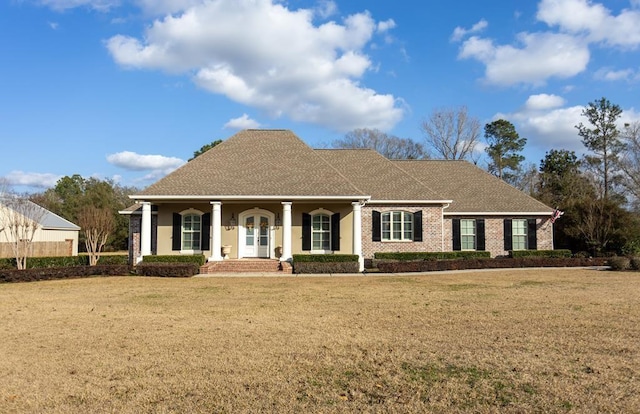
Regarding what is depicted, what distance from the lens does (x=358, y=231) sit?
21438 mm

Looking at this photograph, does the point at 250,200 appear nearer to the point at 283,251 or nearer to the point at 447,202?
the point at 283,251

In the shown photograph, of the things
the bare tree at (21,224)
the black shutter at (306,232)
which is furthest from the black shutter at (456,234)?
the bare tree at (21,224)

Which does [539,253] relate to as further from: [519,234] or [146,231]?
[146,231]

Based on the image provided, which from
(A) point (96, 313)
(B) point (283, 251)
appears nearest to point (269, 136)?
(B) point (283, 251)

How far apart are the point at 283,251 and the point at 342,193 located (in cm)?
381

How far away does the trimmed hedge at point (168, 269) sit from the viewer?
18.5 m

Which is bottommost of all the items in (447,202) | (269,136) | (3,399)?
(3,399)

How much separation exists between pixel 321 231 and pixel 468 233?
8283 millimetres

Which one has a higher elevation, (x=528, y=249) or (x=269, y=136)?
(x=269, y=136)

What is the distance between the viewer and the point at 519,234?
2511cm

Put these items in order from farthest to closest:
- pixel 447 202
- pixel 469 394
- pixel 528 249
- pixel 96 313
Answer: pixel 528 249 < pixel 447 202 < pixel 96 313 < pixel 469 394

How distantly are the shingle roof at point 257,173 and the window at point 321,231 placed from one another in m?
2.00

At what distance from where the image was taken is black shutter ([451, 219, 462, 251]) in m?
24.8

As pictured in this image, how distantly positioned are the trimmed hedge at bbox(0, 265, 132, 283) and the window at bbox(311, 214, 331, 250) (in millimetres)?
8557
